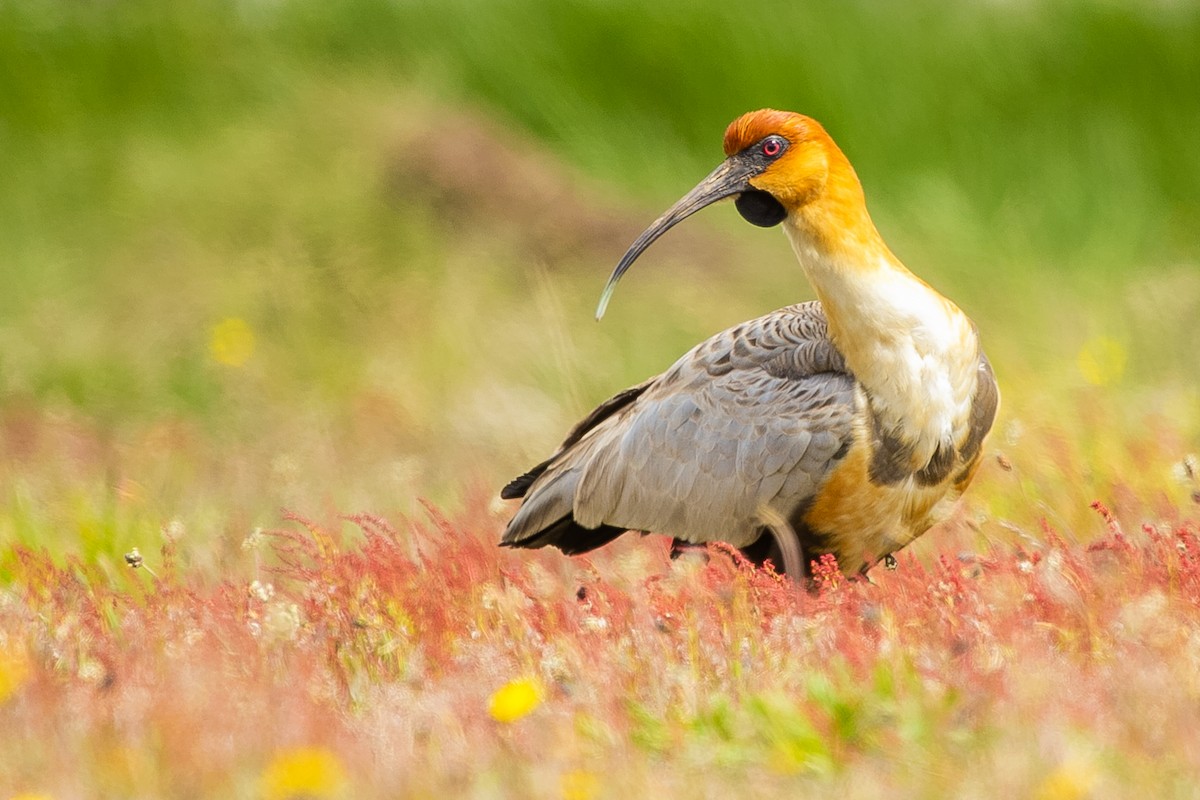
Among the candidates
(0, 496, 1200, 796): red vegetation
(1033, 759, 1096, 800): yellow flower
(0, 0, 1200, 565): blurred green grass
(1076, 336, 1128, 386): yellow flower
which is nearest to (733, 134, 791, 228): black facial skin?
(0, 496, 1200, 796): red vegetation

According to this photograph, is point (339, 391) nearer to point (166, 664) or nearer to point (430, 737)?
point (166, 664)

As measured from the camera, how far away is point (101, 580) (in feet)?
17.3

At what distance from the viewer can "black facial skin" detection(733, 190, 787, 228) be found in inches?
201

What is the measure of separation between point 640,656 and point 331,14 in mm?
10174

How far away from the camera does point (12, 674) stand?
367 centimetres

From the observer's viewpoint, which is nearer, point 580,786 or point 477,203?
point 580,786

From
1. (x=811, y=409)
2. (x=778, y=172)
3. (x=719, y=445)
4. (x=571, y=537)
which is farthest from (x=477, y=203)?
(x=811, y=409)

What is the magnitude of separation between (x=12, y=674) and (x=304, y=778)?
3.70 feet

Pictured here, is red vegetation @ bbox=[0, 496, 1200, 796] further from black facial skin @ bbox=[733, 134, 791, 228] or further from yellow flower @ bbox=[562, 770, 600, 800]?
black facial skin @ bbox=[733, 134, 791, 228]

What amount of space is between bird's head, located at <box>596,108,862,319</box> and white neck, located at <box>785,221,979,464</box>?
0.17m

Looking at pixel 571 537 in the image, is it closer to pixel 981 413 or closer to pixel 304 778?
pixel 981 413

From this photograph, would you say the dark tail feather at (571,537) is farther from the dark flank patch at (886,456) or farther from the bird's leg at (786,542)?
the dark flank patch at (886,456)

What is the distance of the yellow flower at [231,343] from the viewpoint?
10.2 meters

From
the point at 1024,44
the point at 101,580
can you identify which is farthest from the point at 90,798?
the point at 1024,44
